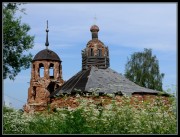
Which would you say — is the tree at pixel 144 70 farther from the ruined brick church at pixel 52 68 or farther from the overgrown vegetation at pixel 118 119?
the overgrown vegetation at pixel 118 119

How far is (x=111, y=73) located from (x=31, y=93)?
902cm

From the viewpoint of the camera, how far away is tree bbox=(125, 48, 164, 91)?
42.8 meters

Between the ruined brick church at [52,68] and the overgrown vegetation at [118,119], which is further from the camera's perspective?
the ruined brick church at [52,68]

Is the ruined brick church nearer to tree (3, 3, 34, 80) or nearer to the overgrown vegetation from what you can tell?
tree (3, 3, 34, 80)

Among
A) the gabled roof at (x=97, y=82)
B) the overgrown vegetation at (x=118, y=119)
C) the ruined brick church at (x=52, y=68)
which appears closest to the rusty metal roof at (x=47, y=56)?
the ruined brick church at (x=52, y=68)

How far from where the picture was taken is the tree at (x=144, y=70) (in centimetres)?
4275

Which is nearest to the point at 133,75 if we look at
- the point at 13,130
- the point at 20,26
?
the point at 20,26

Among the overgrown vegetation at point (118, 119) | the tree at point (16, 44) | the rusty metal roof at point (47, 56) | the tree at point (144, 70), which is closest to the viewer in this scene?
the overgrown vegetation at point (118, 119)

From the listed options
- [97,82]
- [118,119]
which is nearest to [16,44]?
[118,119]

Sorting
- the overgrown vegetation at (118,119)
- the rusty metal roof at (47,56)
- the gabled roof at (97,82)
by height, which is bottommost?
the overgrown vegetation at (118,119)

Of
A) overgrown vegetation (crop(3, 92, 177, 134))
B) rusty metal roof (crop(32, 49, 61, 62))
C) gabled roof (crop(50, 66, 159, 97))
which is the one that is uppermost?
rusty metal roof (crop(32, 49, 61, 62))

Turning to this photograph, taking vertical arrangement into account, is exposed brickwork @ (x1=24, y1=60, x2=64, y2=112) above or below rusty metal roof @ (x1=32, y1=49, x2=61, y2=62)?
below

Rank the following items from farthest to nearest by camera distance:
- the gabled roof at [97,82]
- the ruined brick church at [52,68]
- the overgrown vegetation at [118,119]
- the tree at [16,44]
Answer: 1. the ruined brick church at [52,68]
2. the gabled roof at [97,82]
3. the tree at [16,44]
4. the overgrown vegetation at [118,119]

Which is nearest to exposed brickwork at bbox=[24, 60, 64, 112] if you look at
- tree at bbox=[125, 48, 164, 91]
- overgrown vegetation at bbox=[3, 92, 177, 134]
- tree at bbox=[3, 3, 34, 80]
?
tree at bbox=[125, 48, 164, 91]
